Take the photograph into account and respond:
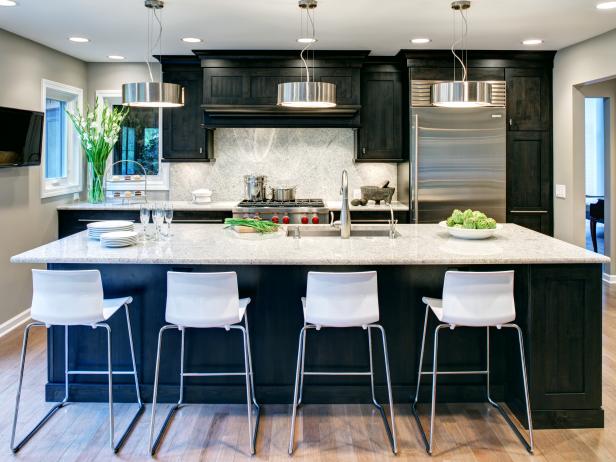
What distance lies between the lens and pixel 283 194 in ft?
21.0

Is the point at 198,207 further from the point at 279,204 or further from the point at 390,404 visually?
the point at 390,404

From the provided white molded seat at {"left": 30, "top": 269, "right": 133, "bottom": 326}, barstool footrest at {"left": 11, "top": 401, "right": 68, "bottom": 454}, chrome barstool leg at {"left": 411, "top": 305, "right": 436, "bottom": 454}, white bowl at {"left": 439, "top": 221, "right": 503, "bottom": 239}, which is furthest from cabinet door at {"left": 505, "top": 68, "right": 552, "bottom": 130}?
barstool footrest at {"left": 11, "top": 401, "right": 68, "bottom": 454}

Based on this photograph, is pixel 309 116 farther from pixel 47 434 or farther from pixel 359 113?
pixel 47 434

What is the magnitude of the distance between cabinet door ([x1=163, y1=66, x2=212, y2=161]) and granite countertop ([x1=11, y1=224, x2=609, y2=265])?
248 cm

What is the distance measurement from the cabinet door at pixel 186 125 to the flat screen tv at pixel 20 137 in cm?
141

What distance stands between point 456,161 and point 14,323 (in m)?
4.34

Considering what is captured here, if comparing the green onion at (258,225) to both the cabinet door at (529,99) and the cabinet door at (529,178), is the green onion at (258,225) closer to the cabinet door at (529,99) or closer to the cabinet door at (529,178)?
the cabinet door at (529,178)

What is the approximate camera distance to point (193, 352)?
362cm

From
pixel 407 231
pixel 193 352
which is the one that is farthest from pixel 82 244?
pixel 407 231

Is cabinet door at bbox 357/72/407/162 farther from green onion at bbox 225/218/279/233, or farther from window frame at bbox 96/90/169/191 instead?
green onion at bbox 225/218/279/233

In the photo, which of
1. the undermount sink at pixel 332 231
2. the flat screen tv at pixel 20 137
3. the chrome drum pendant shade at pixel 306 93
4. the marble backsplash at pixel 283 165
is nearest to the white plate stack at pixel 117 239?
the undermount sink at pixel 332 231

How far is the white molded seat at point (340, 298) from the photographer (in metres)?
3.08

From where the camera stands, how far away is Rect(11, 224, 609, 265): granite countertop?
321 centimetres

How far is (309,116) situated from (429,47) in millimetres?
1354
